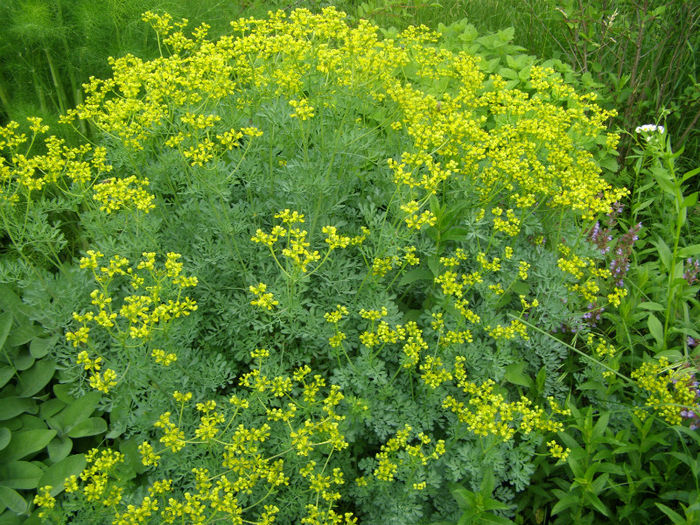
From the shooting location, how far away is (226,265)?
9.61 ft

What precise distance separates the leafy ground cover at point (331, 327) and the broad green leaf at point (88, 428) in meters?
0.04

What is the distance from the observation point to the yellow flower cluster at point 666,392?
8.68ft

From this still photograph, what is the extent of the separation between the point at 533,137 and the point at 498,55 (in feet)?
7.18

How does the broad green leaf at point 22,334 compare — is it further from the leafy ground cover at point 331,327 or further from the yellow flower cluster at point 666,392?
the yellow flower cluster at point 666,392

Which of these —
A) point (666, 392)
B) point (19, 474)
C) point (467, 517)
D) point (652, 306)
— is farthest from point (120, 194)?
point (652, 306)

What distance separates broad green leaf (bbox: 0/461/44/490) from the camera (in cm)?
272

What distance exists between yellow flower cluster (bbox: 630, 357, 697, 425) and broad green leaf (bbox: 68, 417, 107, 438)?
267cm

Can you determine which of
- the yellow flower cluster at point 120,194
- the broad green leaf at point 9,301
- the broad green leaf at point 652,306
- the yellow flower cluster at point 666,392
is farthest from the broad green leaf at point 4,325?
the broad green leaf at point 652,306

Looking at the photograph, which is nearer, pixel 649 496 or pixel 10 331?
pixel 649 496

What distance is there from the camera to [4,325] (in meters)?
2.97

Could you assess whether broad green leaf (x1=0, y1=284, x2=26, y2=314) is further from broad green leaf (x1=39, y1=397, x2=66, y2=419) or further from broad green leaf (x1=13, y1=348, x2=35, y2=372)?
broad green leaf (x1=39, y1=397, x2=66, y2=419)

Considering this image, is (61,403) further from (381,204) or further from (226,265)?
(381,204)

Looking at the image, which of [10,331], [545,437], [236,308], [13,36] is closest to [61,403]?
[10,331]

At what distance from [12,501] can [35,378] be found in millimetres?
657
